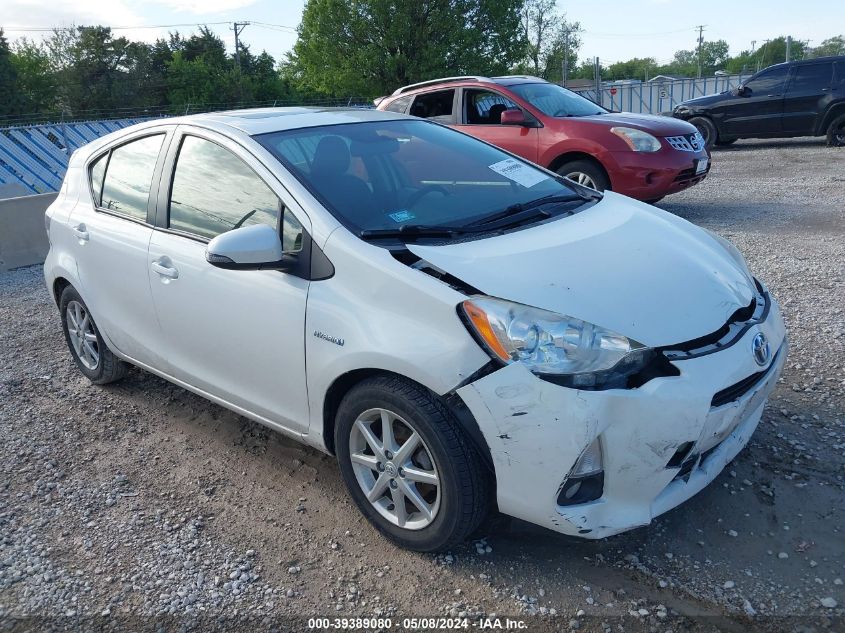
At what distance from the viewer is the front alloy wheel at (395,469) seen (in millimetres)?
2688

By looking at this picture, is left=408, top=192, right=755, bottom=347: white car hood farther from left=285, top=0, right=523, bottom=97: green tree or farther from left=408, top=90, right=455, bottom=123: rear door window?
left=285, top=0, right=523, bottom=97: green tree

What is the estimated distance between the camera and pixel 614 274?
2.70 metres

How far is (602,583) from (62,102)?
56468 mm

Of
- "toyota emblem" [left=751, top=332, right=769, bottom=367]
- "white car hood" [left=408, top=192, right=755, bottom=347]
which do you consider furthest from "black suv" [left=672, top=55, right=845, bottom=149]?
"toyota emblem" [left=751, top=332, right=769, bottom=367]

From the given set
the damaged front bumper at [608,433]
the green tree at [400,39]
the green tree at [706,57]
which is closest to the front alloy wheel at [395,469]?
the damaged front bumper at [608,433]

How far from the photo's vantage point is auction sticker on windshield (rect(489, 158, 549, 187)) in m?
3.66

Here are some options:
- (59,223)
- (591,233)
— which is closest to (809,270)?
(591,233)

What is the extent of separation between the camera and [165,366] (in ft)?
12.3

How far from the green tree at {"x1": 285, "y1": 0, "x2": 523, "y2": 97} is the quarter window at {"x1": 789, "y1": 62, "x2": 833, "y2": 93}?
69.0ft

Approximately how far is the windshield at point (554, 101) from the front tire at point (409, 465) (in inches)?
256

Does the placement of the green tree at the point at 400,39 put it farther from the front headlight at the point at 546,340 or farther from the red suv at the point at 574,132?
the front headlight at the point at 546,340

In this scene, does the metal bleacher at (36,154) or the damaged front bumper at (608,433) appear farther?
the metal bleacher at (36,154)

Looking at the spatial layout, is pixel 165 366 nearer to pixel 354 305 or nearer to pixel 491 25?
pixel 354 305

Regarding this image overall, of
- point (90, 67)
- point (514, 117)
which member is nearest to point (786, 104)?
point (514, 117)
